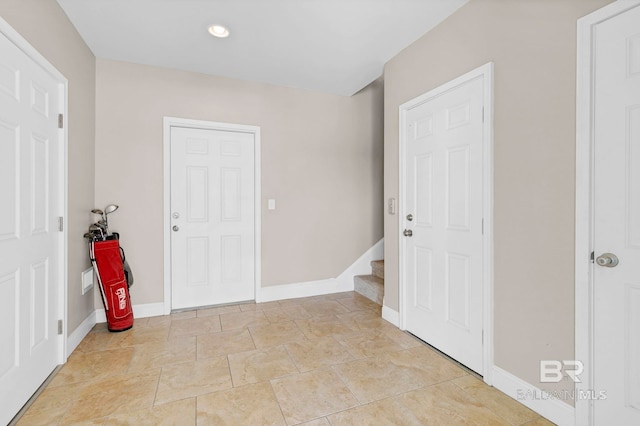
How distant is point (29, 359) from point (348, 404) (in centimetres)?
193

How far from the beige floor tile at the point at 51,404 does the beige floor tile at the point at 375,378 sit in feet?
5.39

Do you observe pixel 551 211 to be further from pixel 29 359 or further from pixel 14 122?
pixel 29 359

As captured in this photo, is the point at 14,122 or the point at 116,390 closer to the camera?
the point at 14,122

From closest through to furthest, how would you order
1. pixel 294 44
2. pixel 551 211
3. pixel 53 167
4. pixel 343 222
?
pixel 551 211 < pixel 53 167 < pixel 294 44 < pixel 343 222

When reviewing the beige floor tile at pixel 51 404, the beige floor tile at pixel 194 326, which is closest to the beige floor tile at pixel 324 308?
the beige floor tile at pixel 194 326

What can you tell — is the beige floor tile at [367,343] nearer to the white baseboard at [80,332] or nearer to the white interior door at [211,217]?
the white interior door at [211,217]

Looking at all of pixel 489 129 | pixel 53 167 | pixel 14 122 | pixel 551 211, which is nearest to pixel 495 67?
pixel 489 129

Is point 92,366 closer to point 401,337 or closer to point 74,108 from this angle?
point 74,108

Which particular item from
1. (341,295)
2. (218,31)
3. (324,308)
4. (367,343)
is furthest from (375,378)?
(218,31)

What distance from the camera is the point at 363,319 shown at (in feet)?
10.2

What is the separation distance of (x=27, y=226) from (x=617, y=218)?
315cm

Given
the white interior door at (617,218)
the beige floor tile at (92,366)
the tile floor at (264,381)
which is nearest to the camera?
the white interior door at (617,218)

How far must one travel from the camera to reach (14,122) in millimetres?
1674

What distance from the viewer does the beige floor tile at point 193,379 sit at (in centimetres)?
189
